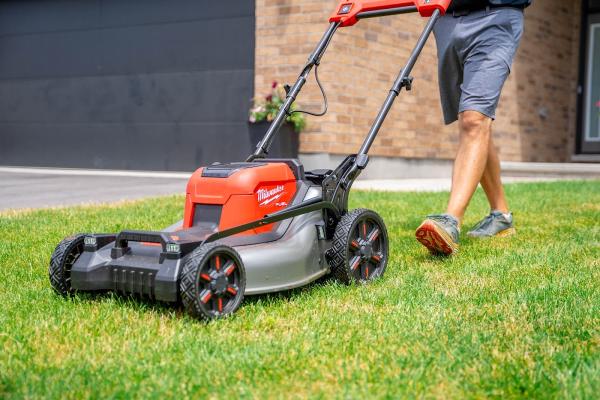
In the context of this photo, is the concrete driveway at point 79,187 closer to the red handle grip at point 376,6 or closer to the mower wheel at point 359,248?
the red handle grip at point 376,6

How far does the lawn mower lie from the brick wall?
4.84m

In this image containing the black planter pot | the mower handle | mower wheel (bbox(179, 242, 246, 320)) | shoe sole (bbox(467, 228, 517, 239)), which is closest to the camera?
mower wheel (bbox(179, 242, 246, 320))

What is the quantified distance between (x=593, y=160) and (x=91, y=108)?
746 centimetres

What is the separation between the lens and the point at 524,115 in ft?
37.4

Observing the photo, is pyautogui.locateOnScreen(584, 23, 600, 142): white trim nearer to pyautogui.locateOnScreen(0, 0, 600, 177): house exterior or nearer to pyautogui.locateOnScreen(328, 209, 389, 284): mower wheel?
pyautogui.locateOnScreen(0, 0, 600, 177): house exterior

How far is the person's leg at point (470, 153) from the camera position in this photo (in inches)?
144

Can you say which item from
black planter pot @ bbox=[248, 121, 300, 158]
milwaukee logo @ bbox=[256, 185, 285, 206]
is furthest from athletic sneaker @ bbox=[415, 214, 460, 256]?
black planter pot @ bbox=[248, 121, 300, 158]

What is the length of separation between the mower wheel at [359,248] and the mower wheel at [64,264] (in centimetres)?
89

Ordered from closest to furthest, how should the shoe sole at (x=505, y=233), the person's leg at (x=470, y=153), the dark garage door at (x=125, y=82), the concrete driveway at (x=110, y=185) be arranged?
the person's leg at (x=470, y=153) < the shoe sole at (x=505, y=233) < the concrete driveway at (x=110, y=185) < the dark garage door at (x=125, y=82)

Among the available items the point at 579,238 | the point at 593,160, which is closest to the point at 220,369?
the point at 579,238

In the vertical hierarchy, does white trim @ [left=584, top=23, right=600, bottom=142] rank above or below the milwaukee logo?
above

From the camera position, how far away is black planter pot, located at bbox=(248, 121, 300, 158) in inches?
307

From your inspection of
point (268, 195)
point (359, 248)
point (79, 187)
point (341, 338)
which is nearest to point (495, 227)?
point (359, 248)

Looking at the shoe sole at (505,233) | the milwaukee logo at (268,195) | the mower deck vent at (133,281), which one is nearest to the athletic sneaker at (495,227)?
the shoe sole at (505,233)
